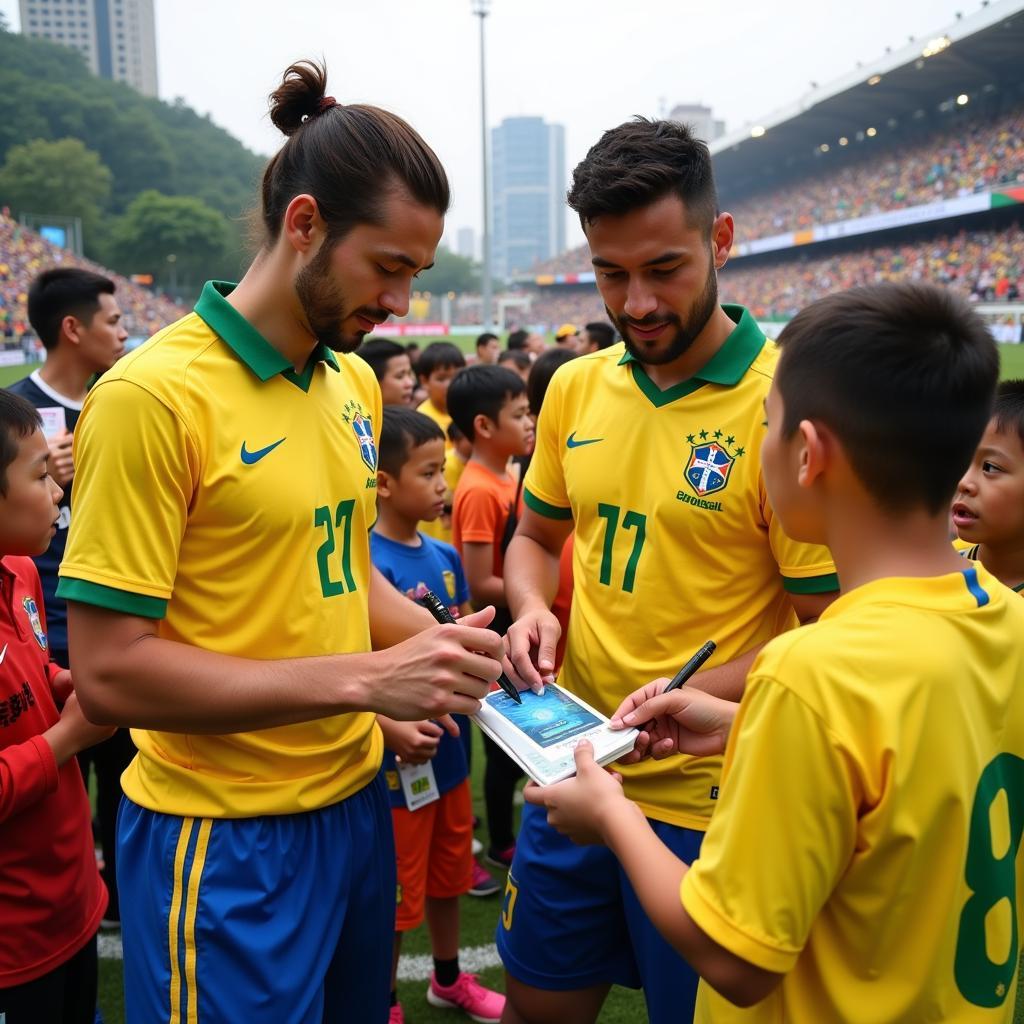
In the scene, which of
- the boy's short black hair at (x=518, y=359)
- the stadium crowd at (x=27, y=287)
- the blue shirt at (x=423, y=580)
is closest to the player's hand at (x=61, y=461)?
the blue shirt at (x=423, y=580)

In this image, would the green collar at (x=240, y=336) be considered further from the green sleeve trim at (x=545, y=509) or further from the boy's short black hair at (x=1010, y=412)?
the boy's short black hair at (x=1010, y=412)

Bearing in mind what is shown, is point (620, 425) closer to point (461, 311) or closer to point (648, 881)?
point (648, 881)

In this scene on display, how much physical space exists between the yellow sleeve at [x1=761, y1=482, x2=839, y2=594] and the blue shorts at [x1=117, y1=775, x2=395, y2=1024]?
1115 millimetres

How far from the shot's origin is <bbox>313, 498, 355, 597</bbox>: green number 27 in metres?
1.88

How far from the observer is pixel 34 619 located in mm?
2420

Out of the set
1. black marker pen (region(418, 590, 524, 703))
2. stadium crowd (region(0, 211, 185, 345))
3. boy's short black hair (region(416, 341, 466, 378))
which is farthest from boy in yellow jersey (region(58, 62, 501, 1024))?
stadium crowd (region(0, 211, 185, 345))

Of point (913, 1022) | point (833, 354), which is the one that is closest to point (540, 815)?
point (913, 1022)

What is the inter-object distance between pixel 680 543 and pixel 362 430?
80 centimetres

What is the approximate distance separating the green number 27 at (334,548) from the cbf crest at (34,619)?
0.99 metres

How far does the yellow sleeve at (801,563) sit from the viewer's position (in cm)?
202

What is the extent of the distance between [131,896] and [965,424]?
5.77 ft

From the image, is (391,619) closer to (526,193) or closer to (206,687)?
(206,687)

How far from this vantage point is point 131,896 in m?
1.83

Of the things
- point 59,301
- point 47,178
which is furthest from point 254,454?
point 47,178
